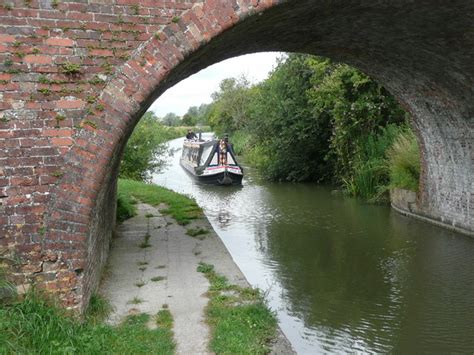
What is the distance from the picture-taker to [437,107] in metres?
10.4

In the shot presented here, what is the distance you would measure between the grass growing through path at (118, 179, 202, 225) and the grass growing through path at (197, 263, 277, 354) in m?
4.81

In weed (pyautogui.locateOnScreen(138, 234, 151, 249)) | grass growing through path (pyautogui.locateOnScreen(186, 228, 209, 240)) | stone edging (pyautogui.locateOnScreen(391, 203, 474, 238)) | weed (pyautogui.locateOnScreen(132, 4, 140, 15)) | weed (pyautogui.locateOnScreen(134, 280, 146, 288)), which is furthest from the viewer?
stone edging (pyautogui.locateOnScreen(391, 203, 474, 238))

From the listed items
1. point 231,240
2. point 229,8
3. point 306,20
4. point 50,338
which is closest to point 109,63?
point 229,8

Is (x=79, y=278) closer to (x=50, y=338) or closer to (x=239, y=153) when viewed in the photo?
(x=50, y=338)

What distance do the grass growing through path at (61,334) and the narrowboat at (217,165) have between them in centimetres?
1796

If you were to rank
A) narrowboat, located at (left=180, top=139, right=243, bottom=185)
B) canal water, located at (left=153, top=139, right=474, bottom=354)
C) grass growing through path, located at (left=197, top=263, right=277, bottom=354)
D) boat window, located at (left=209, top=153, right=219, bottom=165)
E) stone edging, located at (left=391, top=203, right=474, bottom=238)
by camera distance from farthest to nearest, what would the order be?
boat window, located at (left=209, top=153, right=219, bottom=165) < narrowboat, located at (left=180, top=139, right=243, bottom=185) < stone edging, located at (left=391, top=203, right=474, bottom=238) < canal water, located at (left=153, top=139, right=474, bottom=354) < grass growing through path, located at (left=197, top=263, right=277, bottom=354)

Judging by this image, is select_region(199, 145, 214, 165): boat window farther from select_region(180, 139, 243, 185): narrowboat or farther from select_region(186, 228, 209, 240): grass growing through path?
select_region(186, 228, 209, 240): grass growing through path

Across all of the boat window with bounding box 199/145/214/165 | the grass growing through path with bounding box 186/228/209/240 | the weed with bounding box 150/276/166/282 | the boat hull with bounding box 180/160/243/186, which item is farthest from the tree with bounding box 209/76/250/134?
the weed with bounding box 150/276/166/282

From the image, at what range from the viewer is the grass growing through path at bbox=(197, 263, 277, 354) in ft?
14.7

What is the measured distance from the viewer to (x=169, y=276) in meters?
6.85

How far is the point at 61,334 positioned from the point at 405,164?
11.3m

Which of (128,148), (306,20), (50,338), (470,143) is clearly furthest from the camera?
(128,148)

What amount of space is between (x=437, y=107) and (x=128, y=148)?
13.2m

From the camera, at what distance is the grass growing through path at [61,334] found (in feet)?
12.8
